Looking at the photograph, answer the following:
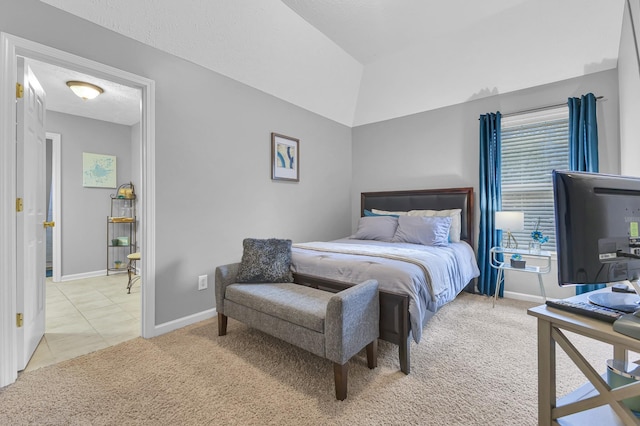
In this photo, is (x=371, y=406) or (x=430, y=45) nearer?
(x=371, y=406)

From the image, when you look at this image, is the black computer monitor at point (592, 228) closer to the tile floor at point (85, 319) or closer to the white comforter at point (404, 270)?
the white comforter at point (404, 270)

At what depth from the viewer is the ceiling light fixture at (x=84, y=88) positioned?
3.22 metres

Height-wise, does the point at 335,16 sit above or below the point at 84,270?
above

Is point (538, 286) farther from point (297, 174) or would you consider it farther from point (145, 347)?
point (145, 347)

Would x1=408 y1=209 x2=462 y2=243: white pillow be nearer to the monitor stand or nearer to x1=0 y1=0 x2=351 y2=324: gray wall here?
x1=0 y1=0 x2=351 y2=324: gray wall

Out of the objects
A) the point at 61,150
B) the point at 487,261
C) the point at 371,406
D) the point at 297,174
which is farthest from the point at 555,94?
→ the point at 61,150

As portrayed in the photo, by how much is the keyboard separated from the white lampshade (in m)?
2.21

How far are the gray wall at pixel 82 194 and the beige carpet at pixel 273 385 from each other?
318 cm

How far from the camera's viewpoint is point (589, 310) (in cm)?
97

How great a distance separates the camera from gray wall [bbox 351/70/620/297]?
2.91 meters

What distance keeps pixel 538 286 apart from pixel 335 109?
11.7 ft

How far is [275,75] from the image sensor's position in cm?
338

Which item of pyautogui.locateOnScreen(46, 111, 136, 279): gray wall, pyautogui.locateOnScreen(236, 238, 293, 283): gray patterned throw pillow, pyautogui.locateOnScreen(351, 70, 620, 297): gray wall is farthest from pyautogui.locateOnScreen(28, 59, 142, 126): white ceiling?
pyautogui.locateOnScreen(351, 70, 620, 297): gray wall

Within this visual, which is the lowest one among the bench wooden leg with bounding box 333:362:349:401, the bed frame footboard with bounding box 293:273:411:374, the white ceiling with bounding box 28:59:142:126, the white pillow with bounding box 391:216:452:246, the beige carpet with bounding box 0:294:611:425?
the beige carpet with bounding box 0:294:611:425
